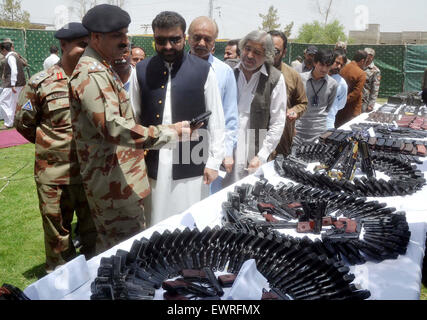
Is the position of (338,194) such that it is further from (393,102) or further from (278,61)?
(393,102)

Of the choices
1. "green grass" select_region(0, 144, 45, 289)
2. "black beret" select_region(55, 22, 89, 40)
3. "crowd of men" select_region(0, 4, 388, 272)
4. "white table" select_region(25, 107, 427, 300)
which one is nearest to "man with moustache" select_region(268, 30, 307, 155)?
"crowd of men" select_region(0, 4, 388, 272)

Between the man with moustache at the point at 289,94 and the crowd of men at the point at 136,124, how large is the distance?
31 millimetres

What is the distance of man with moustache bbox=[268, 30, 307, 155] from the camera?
3367 mm

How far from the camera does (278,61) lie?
3377mm

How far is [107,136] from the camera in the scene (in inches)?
70.9

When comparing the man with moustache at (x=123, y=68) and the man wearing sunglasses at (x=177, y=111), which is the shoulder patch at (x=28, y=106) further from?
the man with moustache at (x=123, y=68)

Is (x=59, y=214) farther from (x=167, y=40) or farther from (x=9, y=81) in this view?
(x=9, y=81)

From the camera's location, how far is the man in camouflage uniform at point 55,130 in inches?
93.7

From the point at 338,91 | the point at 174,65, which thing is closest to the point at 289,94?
the point at 338,91

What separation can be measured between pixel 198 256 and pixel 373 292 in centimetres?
65

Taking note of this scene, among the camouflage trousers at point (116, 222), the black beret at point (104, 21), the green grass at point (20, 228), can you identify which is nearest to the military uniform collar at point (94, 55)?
the black beret at point (104, 21)

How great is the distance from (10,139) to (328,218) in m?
6.73

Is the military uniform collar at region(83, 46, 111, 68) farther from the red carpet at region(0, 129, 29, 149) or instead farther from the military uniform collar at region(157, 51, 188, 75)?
the red carpet at region(0, 129, 29, 149)
